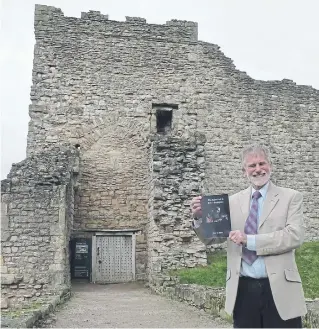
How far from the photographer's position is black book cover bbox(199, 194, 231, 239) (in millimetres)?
3666

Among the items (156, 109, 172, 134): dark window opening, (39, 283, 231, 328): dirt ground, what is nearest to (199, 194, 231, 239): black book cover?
(39, 283, 231, 328): dirt ground

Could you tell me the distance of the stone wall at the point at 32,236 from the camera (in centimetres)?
1115

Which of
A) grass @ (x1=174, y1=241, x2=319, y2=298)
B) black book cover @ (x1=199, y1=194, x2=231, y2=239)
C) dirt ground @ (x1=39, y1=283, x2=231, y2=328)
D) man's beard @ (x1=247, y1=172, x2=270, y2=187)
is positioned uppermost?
man's beard @ (x1=247, y1=172, x2=270, y2=187)

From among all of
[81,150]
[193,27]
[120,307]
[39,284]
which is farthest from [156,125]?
[120,307]

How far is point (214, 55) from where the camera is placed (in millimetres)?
17500

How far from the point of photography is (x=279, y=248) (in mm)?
3438

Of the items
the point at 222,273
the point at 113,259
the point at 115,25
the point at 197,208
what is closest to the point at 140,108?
the point at 115,25

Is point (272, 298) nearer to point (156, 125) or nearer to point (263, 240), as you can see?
point (263, 240)

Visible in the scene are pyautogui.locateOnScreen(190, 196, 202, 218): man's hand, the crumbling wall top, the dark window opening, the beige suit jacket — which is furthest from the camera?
the dark window opening

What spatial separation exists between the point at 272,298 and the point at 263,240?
0.42 metres

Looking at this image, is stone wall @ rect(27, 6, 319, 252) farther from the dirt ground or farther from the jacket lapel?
the jacket lapel

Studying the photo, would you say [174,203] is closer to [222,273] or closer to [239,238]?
[222,273]

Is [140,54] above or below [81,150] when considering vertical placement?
above

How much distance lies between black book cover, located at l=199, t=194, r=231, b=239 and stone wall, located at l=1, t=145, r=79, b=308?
7.86 metres
